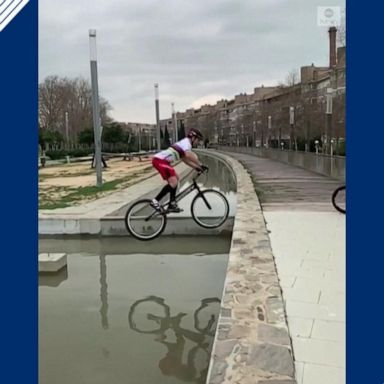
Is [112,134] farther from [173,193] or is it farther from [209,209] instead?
[173,193]

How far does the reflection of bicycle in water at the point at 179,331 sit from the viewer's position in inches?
149

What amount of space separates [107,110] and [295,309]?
179ft

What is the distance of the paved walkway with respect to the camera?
294 centimetres

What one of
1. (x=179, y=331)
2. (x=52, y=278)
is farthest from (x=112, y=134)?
(x=179, y=331)

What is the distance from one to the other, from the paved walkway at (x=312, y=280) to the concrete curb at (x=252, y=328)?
10 centimetres

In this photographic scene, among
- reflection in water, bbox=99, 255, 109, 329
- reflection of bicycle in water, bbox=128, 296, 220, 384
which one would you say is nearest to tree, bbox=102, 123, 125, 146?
reflection in water, bbox=99, 255, 109, 329

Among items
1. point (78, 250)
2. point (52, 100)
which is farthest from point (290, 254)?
point (52, 100)

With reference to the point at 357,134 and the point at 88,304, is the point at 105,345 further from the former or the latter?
the point at 357,134

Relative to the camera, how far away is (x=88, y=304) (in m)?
5.27
